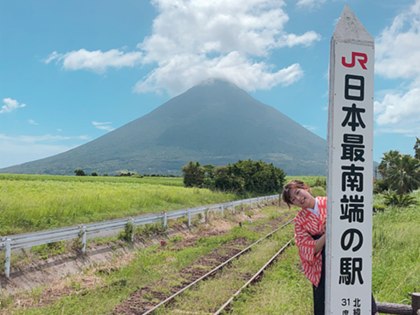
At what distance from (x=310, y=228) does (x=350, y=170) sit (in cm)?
54

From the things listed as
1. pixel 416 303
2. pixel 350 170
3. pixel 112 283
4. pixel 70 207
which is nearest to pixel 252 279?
pixel 112 283

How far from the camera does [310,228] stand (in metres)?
2.98

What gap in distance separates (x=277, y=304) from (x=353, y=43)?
14.2 feet

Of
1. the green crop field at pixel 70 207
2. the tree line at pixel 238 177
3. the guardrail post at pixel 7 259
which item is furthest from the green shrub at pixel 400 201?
the guardrail post at pixel 7 259

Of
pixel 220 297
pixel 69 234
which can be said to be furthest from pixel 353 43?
pixel 69 234

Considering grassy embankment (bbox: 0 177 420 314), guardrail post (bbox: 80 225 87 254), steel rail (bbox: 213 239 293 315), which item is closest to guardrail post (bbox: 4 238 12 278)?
grassy embankment (bbox: 0 177 420 314)

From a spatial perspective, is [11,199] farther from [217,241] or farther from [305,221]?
[305,221]

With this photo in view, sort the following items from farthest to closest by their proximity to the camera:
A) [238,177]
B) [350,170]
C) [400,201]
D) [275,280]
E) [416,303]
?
[238,177] < [400,201] < [275,280] < [416,303] < [350,170]

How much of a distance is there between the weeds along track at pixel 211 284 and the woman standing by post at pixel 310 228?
3.20 metres

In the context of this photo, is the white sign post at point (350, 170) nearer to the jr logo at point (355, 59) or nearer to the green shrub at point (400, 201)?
the jr logo at point (355, 59)

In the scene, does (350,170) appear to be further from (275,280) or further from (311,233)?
(275,280)

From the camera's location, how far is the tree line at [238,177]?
34688 millimetres

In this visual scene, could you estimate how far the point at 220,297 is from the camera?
6723 millimetres

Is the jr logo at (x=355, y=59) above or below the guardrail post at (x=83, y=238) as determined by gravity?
above
